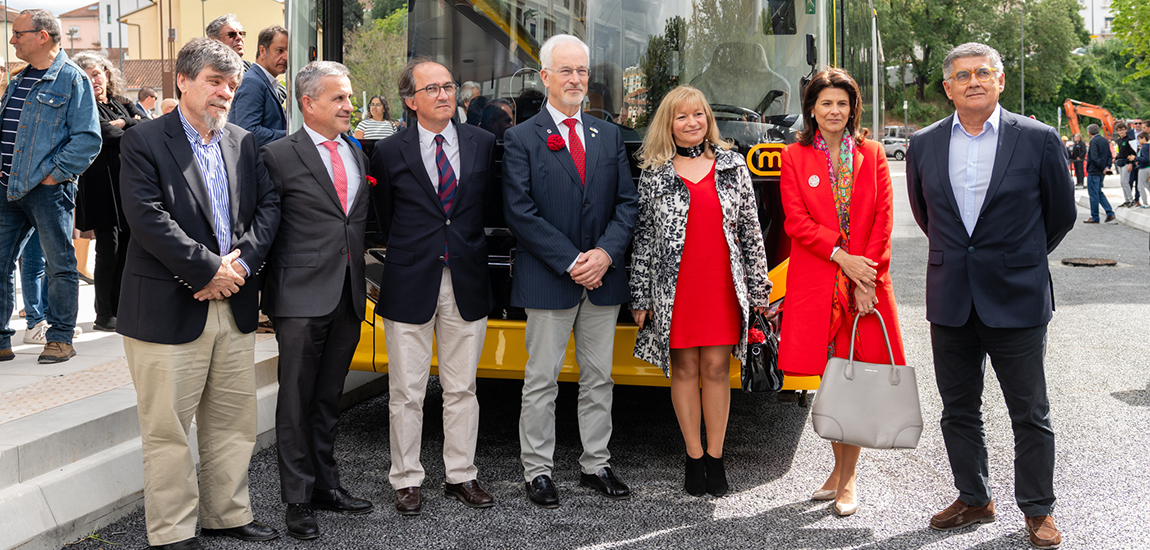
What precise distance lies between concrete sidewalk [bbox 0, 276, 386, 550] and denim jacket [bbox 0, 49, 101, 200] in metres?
1.08

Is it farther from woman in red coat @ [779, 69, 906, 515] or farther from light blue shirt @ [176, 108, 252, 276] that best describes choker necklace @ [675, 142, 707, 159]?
light blue shirt @ [176, 108, 252, 276]

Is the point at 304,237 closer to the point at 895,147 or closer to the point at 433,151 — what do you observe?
the point at 433,151

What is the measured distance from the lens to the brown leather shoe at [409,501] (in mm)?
3969

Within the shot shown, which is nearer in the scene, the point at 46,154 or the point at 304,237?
the point at 304,237

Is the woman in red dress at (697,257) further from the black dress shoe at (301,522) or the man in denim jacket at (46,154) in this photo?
the man in denim jacket at (46,154)

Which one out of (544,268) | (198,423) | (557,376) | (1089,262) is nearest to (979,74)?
(544,268)

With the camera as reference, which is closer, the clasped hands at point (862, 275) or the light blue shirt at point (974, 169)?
the light blue shirt at point (974, 169)

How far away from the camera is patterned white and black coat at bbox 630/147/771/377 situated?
4.15 meters

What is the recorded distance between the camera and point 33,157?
5207 millimetres

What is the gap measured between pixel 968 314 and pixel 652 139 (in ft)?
4.97

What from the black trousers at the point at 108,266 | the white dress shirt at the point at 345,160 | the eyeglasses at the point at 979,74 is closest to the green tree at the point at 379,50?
the white dress shirt at the point at 345,160

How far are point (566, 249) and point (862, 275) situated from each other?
122 centimetres

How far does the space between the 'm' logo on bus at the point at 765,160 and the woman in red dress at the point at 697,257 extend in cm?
24

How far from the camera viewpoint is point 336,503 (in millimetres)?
3998
